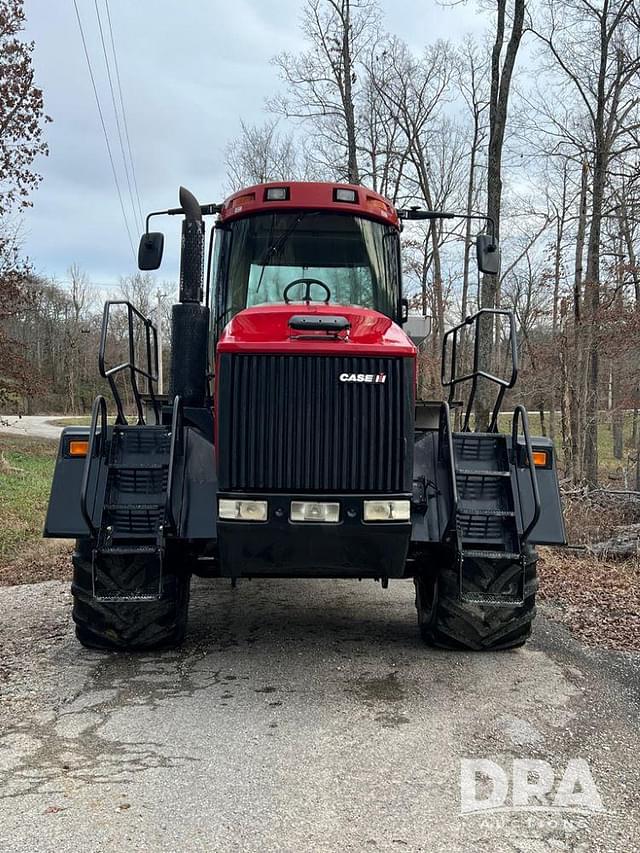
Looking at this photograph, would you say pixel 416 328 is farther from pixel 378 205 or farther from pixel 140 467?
pixel 140 467

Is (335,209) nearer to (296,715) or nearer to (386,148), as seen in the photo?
(296,715)

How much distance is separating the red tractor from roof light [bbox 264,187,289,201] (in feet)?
0.03

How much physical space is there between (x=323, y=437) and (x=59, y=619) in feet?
10.8

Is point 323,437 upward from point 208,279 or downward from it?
downward

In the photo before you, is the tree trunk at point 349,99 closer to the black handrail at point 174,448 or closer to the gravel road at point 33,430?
the gravel road at point 33,430

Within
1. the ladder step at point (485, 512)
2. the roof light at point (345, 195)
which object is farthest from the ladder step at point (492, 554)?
the roof light at point (345, 195)

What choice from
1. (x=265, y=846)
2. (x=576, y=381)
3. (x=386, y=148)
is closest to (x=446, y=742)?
(x=265, y=846)

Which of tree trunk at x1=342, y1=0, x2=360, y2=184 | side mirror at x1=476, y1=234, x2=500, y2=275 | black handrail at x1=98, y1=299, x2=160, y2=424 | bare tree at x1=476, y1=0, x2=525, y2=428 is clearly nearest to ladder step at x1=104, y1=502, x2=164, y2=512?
black handrail at x1=98, y1=299, x2=160, y2=424

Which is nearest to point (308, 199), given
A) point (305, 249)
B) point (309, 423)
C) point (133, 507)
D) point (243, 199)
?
point (305, 249)

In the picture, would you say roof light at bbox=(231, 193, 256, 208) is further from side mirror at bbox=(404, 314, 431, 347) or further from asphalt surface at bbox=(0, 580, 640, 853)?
asphalt surface at bbox=(0, 580, 640, 853)

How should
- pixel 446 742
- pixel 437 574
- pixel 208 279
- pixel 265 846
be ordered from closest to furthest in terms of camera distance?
pixel 265 846 → pixel 446 742 → pixel 437 574 → pixel 208 279

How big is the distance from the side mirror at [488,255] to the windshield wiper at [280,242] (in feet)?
4.67

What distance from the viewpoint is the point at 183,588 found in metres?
5.45

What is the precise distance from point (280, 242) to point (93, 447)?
6.48 feet
